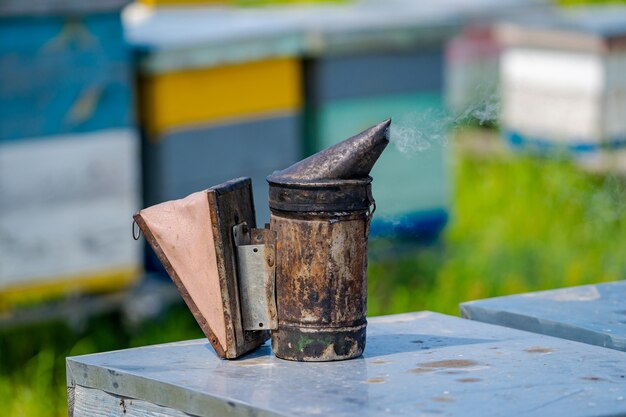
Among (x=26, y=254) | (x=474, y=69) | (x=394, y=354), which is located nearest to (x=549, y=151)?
(x=474, y=69)

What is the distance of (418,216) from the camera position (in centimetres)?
478

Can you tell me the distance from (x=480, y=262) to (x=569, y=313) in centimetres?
237

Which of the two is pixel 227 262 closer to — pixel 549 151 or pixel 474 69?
pixel 549 151

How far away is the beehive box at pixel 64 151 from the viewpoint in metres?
3.73

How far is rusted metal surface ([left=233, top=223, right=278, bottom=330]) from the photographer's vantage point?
1815 millimetres

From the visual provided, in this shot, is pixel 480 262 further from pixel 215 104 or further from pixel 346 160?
pixel 346 160

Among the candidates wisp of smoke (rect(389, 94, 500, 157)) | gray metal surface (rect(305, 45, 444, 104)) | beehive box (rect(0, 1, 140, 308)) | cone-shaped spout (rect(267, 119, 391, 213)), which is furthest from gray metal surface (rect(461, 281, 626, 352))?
gray metal surface (rect(305, 45, 444, 104))

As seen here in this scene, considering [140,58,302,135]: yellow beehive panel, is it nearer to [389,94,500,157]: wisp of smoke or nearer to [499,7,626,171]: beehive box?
[499,7,626,171]: beehive box

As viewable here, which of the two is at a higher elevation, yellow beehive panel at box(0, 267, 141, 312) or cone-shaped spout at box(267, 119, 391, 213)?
cone-shaped spout at box(267, 119, 391, 213)

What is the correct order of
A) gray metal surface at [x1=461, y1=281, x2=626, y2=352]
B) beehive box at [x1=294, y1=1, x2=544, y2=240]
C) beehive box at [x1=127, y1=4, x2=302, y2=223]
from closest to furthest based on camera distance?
1. gray metal surface at [x1=461, y1=281, x2=626, y2=352]
2. beehive box at [x1=127, y1=4, x2=302, y2=223]
3. beehive box at [x1=294, y1=1, x2=544, y2=240]

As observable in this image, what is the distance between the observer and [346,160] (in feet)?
5.77

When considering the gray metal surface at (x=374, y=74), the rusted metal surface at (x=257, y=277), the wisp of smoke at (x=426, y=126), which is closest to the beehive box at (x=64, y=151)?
the gray metal surface at (x=374, y=74)

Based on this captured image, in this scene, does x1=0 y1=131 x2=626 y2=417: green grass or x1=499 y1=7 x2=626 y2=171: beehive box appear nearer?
x1=0 y1=131 x2=626 y2=417: green grass

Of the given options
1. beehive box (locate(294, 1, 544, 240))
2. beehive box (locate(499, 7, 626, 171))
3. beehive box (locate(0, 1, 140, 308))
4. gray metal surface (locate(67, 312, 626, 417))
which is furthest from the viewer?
beehive box (locate(499, 7, 626, 171))
